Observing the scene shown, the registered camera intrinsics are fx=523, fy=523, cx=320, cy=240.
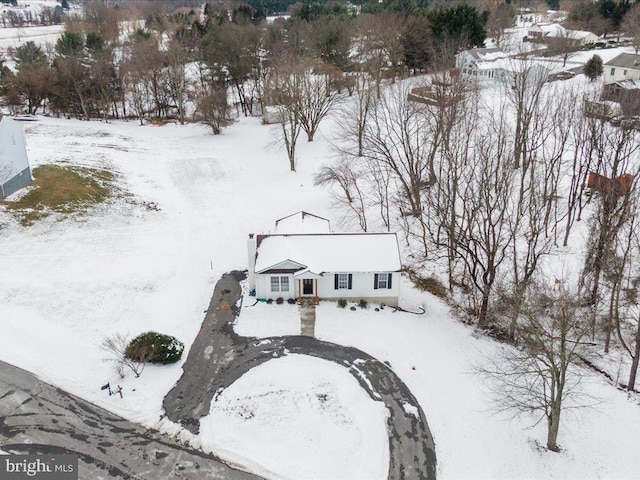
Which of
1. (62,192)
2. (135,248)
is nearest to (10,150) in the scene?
(62,192)

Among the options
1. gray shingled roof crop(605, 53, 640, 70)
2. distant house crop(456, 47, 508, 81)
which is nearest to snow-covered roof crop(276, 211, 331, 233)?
distant house crop(456, 47, 508, 81)

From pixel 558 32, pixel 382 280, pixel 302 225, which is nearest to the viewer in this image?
pixel 382 280

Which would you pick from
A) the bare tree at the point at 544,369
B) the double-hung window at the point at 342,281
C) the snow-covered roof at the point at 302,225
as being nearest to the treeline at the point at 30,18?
the snow-covered roof at the point at 302,225

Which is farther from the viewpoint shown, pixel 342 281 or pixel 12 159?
pixel 12 159

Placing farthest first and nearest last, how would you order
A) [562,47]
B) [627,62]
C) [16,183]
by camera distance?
[562,47] → [627,62] → [16,183]

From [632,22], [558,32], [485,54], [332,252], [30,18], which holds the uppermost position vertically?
[30,18]

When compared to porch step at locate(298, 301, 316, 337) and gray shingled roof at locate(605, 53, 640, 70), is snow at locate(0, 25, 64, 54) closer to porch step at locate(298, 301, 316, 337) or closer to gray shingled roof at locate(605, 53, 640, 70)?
porch step at locate(298, 301, 316, 337)

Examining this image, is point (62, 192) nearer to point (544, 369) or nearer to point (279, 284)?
point (279, 284)
